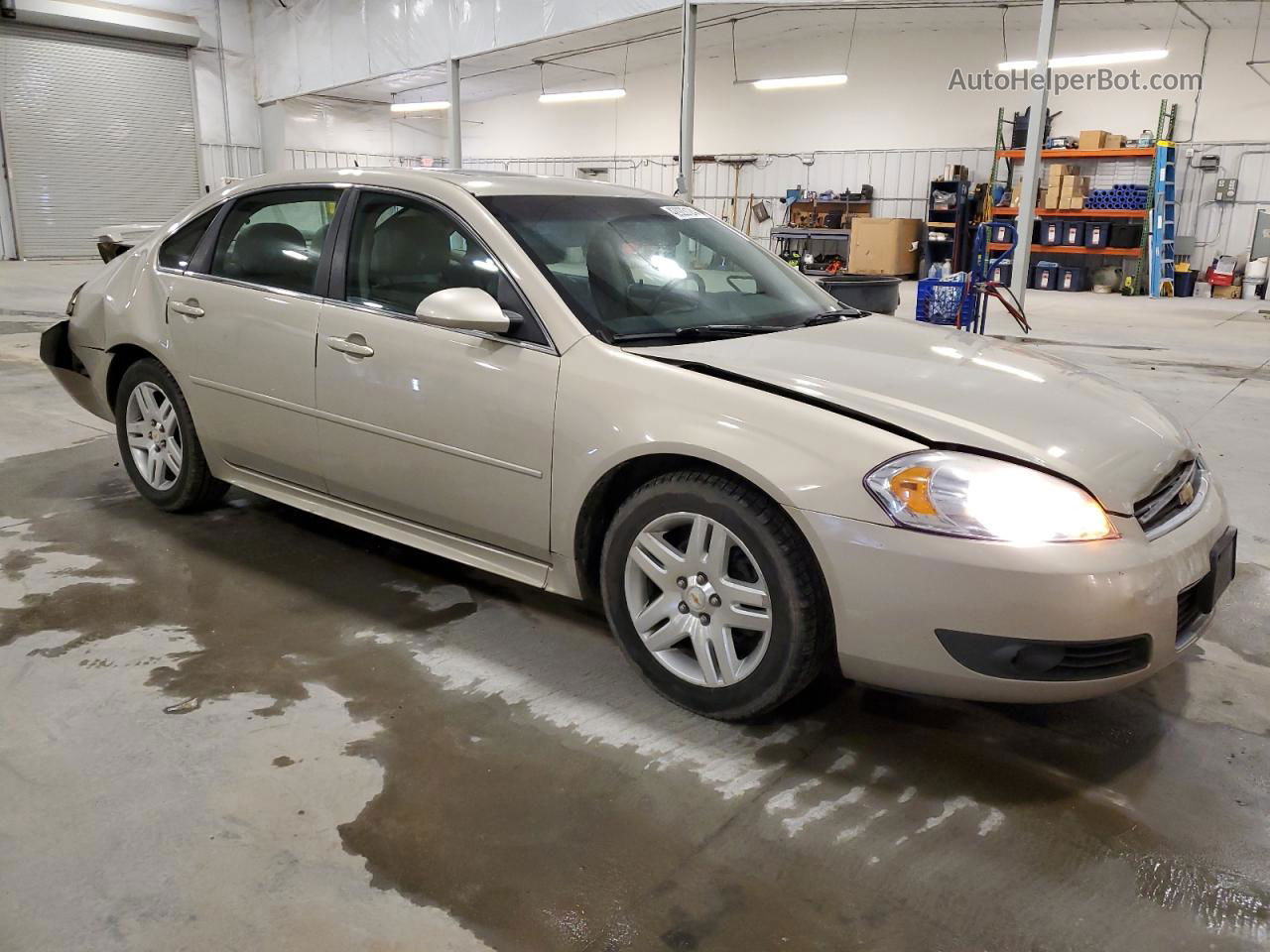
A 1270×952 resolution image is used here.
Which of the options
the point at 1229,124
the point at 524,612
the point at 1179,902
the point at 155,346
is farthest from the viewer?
the point at 1229,124

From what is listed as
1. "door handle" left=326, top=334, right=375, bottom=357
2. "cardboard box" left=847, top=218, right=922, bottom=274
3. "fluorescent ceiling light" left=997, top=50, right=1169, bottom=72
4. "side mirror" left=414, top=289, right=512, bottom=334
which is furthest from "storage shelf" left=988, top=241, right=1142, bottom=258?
"side mirror" left=414, top=289, right=512, bottom=334

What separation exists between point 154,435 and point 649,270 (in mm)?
2145

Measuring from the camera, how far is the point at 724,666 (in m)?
2.29

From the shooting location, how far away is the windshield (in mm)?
2639

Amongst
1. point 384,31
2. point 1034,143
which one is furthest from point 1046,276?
point 384,31

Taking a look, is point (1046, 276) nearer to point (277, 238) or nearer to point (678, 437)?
point (277, 238)

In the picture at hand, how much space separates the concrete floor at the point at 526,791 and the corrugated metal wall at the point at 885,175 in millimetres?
10148

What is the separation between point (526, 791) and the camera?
2.06m

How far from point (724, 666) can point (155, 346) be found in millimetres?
2493

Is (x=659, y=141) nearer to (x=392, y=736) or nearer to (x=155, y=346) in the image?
(x=155, y=346)

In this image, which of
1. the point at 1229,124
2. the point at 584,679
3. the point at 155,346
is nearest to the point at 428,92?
the point at 1229,124

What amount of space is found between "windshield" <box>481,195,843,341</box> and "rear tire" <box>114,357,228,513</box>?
1571mm

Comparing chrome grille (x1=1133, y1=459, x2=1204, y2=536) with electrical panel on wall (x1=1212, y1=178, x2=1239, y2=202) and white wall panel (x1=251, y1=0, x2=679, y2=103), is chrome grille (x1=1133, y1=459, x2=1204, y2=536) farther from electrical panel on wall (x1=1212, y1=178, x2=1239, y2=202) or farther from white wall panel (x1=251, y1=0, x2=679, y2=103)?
electrical panel on wall (x1=1212, y1=178, x2=1239, y2=202)

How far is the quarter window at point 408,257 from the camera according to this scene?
2750mm
